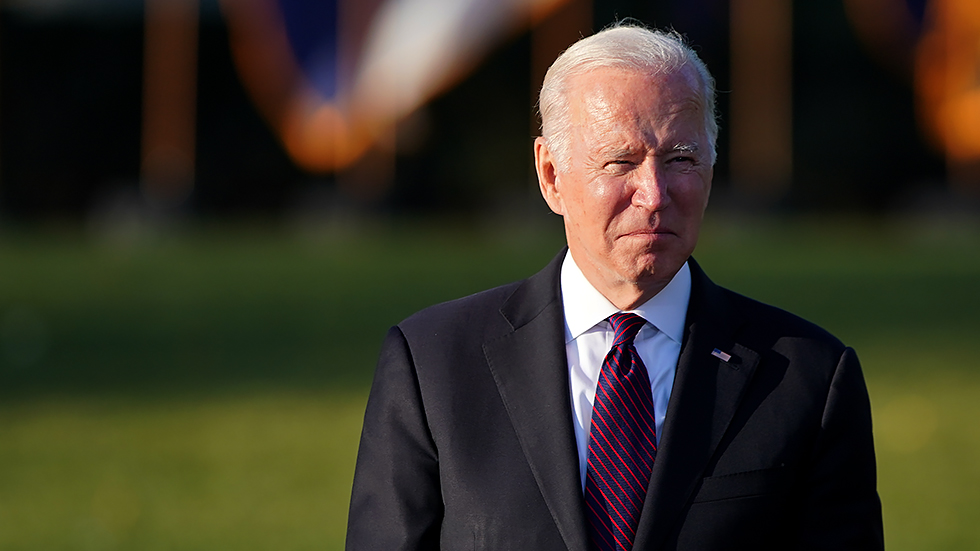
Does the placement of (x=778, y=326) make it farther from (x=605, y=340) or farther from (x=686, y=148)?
(x=686, y=148)

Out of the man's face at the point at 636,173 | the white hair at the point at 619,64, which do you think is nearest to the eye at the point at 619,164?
the man's face at the point at 636,173

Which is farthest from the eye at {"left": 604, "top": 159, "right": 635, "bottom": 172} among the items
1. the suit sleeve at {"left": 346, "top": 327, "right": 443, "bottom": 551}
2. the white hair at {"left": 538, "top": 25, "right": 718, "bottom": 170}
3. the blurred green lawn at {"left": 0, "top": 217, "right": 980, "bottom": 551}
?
the blurred green lawn at {"left": 0, "top": 217, "right": 980, "bottom": 551}

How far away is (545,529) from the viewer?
7.84 feet

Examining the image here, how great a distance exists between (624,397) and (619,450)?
0.32ft

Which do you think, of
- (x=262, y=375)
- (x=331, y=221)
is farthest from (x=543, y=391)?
(x=331, y=221)

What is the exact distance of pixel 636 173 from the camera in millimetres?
2377

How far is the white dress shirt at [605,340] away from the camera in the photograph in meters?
2.50

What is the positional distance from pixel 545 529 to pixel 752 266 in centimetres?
1734

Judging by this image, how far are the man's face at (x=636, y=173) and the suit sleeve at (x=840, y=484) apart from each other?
40cm

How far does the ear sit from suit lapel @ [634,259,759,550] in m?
0.32

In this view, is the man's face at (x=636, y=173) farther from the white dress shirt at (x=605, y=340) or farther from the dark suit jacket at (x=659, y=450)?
the dark suit jacket at (x=659, y=450)

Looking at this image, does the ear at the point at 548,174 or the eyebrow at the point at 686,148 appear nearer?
the eyebrow at the point at 686,148

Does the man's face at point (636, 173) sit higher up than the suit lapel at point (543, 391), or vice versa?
the man's face at point (636, 173)

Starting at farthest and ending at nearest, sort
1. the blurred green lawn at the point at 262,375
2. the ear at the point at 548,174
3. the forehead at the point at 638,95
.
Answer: the blurred green lawn at the point at 262,375, the ear at the point at 548,174, the forehead at the point at 638,95
